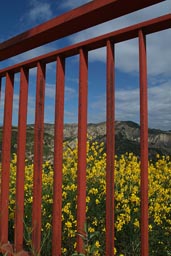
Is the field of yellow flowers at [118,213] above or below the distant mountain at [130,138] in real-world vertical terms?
below

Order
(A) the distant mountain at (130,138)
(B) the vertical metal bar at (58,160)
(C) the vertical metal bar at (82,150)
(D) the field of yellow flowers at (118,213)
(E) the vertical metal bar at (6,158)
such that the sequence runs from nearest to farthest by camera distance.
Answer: (C) the vertical metal bar at (82,150), (B) the vertical metal bar at (58,160), (E) the vertical metal bar at (6,158), (D) the field of yellow flowers at (118,213), (A) the distant mountain at (130,138)

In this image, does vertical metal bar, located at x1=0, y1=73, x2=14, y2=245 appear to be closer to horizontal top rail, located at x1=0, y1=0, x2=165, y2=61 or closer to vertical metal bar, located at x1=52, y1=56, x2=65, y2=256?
horizontal top rail, located at x1=0, y1=0, x2=165, y2=61

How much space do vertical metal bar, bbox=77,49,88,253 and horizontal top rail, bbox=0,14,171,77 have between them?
55mm

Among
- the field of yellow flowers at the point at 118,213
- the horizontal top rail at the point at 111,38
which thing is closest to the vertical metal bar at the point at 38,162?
the horizontal top rail at the point at 111,38

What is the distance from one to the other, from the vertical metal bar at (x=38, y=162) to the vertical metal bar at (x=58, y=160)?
11 cm

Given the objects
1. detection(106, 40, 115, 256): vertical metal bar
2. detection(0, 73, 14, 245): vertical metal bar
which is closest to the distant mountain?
detection(0, 73, 14, 245): vertical metal bar

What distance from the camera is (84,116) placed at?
1.61 m

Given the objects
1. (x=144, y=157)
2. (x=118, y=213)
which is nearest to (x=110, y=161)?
(x=144, y=157)

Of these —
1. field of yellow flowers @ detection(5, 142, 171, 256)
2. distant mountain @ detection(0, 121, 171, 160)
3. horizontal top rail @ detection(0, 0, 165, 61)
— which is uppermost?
distant mountain @ detection(0, 121, 171, 160)

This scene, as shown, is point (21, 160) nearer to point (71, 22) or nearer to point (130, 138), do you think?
point (71, 22)

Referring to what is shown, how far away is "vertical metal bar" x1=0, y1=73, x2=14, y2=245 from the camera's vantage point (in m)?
2.05

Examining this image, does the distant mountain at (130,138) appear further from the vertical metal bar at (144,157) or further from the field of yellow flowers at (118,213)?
the vertical metal bar at (144,157)

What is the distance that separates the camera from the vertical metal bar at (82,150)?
1.58m

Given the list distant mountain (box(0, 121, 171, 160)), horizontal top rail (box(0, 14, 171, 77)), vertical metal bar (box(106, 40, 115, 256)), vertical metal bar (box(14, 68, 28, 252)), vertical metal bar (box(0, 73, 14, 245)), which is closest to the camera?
horizontal top rail (box(0, 14, 171, 77))
